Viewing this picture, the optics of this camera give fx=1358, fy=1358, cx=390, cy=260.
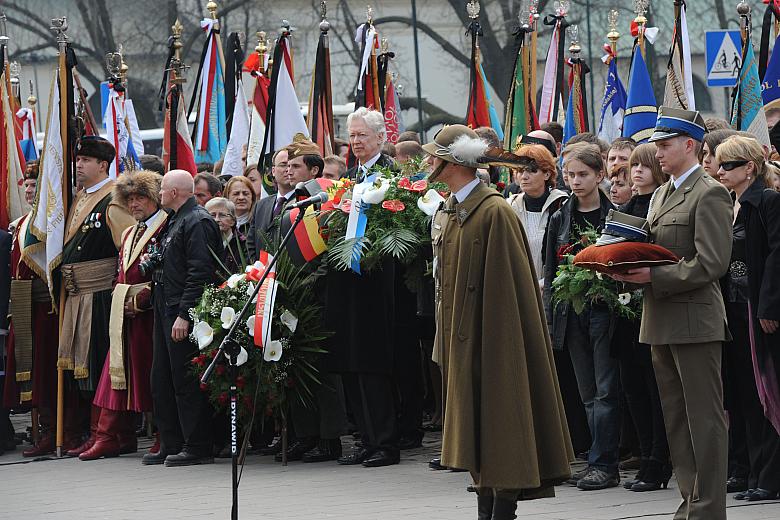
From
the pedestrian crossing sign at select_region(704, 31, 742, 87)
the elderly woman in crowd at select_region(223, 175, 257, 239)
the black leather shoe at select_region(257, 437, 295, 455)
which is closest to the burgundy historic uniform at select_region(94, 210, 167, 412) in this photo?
the black leather shoe at select_region(257, 437, 295, 455)

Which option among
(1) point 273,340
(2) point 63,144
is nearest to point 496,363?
(1) point 273,340

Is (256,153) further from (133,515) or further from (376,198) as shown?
(133,515)

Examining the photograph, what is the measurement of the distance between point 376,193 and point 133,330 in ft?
8.29

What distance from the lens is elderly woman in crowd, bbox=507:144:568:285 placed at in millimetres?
9336

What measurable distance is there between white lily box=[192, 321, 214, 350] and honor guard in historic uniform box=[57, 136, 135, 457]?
1414mm

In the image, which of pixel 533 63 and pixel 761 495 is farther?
pixel 533 63

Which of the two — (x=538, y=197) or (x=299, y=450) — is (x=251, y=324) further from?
(x=538, y=197)

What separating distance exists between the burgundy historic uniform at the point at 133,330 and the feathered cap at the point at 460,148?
12.7ft

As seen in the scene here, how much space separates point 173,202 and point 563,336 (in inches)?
130

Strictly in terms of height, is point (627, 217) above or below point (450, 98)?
below

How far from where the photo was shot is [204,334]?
385 inches

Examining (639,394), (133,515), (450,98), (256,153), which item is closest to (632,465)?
(639,394)

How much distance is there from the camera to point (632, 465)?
30.6 feet

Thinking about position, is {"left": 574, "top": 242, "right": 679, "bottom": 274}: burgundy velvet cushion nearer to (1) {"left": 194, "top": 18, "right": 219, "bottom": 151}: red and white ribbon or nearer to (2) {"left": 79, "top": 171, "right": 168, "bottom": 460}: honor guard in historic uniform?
(2) {"left": 79, "top": 171, "right": 168, "bottom": 460}: honor guard in historic uniform
